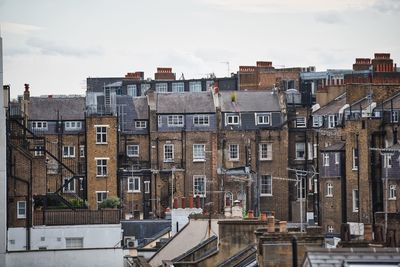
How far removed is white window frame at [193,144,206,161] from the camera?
11200cm

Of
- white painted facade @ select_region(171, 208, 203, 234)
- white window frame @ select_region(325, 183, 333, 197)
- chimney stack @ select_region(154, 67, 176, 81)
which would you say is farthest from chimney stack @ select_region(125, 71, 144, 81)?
white painted facade @ select_region(171, 208, 203, 234)

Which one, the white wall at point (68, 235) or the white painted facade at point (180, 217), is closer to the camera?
the white wall at point (68, 235)

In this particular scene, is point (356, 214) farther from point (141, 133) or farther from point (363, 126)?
point (141, 133)

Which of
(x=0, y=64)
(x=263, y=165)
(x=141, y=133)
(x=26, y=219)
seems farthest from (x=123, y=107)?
(x=0, y=64)

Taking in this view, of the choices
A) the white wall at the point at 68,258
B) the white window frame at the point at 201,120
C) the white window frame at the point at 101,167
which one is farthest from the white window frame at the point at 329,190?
the white wall at the point at 68,258

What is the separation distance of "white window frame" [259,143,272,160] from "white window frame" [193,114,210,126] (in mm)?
4039

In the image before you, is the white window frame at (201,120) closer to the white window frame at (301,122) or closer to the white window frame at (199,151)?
the white window frame at (199,151)

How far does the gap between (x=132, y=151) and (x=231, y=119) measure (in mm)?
7223

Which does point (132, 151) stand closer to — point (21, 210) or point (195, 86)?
point (195, 86)

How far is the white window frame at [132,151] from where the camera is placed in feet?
366

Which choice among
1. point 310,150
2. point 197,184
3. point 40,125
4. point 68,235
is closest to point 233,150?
point 197,184

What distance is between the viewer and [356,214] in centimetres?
9256

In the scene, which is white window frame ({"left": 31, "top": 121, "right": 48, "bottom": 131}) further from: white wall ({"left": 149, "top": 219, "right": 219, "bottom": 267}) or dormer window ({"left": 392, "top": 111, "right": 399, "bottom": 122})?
white wall ({"left": 149, "top": 219, "right": 219, "bottom": 267})

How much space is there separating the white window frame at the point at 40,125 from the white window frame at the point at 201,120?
10.2m
